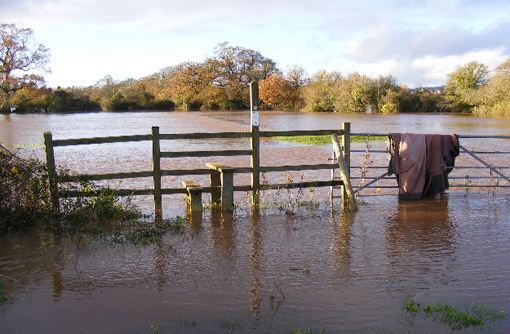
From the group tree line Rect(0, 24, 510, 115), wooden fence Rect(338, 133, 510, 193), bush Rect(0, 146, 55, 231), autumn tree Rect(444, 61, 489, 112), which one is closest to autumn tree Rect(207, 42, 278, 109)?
tree line Rect(0, 24, 510, 115)

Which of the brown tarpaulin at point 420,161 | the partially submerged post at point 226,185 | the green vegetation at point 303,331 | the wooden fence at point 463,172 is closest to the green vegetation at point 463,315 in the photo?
the green vegetation at point 303,331

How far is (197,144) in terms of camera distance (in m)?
27.2

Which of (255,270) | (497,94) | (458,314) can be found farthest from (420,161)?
(497,94)

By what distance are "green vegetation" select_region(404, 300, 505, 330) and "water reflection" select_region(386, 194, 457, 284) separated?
33.2 inches

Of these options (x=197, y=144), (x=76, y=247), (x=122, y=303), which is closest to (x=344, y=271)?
(x=122, y=303)

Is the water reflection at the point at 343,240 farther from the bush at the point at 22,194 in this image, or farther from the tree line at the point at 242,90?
the tree line at the point at 242,90

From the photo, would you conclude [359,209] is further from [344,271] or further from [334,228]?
[344,271]

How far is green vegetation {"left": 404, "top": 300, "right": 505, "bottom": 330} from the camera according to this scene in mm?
4988

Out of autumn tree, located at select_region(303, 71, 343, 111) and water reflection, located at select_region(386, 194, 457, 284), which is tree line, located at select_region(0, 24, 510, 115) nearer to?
autumn tree, located at select_region(303, 71, 343, 111)

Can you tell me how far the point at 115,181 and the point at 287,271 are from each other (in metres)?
7.95

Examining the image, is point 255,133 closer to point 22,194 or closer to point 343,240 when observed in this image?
point 343,240

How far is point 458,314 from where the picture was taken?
16.7ft

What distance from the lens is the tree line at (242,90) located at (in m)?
57.9

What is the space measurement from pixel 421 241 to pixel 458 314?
2.94 metres
